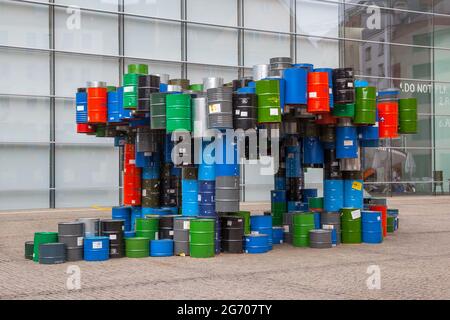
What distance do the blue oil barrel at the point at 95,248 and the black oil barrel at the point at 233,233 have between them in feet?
7.48

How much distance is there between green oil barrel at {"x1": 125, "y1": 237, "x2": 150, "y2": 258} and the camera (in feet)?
39.0

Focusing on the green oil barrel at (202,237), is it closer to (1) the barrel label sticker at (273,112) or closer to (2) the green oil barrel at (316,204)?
(1) the barrel label sticker at (273,112)

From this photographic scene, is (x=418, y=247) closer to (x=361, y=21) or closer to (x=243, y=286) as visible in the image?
(x=243, y=286)

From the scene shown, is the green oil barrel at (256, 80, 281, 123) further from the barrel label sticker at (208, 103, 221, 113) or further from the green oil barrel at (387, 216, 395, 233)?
the green oil barrel at (387, 216, 395, 233)

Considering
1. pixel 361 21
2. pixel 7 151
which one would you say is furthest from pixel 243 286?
pixel 361 21

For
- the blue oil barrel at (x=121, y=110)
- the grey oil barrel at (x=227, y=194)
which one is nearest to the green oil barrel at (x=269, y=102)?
the grey oil barrel at (x=227, y=194)

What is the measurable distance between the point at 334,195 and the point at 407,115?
2.83m

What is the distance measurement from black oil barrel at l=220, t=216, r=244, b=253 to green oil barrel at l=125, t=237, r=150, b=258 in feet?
5.05

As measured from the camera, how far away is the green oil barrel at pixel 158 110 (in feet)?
42.7

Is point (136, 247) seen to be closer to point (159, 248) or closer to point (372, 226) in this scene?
point (159, 248)

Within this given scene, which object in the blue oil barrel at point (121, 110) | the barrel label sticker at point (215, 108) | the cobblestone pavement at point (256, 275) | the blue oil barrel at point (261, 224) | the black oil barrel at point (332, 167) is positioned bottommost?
the cobblestone pavement at point (256, 275)

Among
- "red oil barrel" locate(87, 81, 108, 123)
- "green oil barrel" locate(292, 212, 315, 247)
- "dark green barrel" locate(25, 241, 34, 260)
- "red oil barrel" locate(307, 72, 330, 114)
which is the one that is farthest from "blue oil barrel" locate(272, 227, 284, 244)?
"dark green barrel" locate(25, 241, 34, 260)

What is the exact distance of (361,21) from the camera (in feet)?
102

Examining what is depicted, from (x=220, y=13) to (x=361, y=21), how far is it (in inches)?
288
